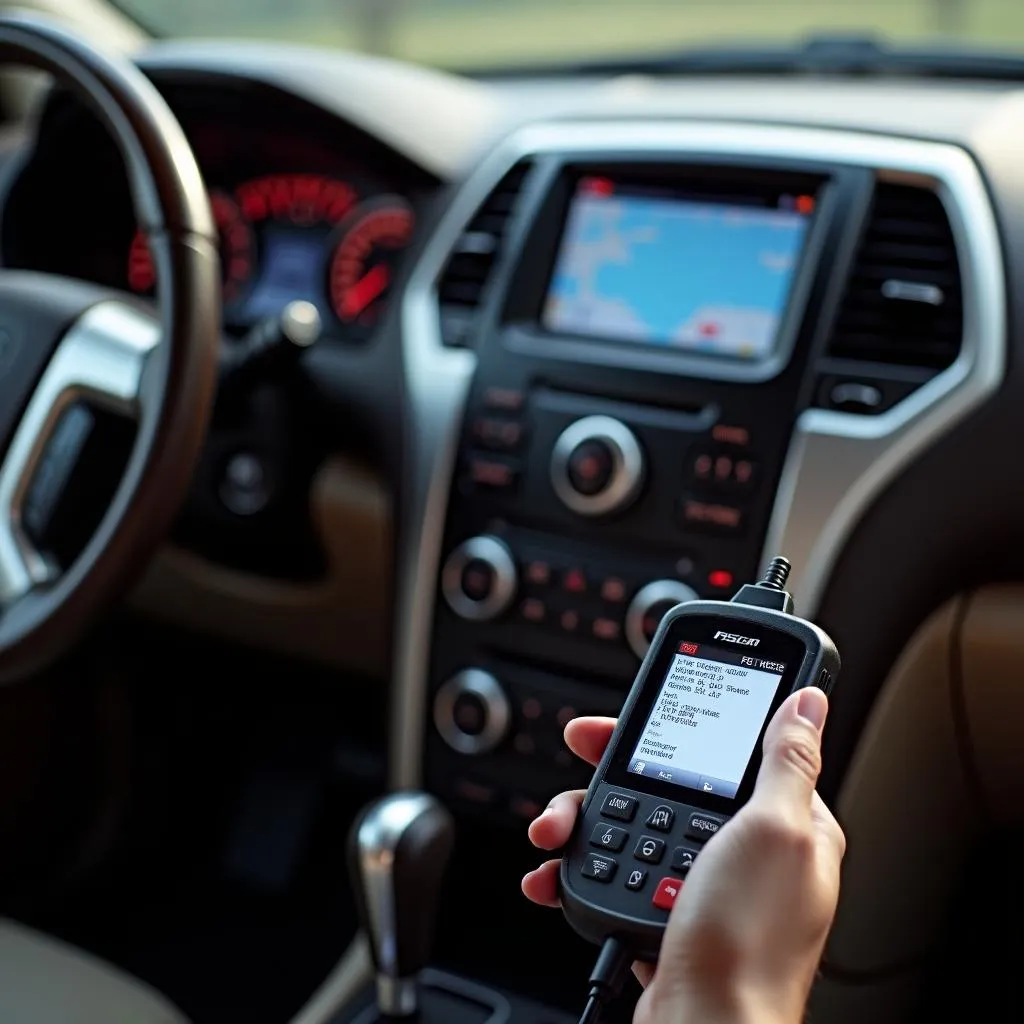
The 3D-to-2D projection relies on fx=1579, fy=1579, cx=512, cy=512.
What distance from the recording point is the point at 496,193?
143 centimetres

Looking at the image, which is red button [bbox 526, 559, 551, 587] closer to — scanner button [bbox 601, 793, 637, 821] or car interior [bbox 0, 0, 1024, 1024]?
car interior [bbox 0, 0, 1024, 1024]

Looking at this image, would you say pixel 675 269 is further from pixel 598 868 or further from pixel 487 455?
pixel 598 868

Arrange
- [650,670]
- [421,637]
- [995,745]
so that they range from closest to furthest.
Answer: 1. [650,670]
2. [995,745]
3. [421,637]

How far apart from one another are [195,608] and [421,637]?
46cm

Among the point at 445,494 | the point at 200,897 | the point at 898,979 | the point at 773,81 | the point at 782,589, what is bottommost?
the point at 200,897

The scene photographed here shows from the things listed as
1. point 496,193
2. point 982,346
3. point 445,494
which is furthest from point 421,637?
point 982,346

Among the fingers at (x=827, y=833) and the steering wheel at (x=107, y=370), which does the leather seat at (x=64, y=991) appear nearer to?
the steering wheel at (x=107, y=370)

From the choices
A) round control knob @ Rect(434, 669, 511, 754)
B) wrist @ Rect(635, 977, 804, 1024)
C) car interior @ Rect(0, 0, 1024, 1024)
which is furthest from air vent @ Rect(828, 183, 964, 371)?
wrist @ Rect(635, 977, 804, 1024)

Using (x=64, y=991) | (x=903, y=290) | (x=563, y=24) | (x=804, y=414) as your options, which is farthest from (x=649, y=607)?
(x=563, y=24)

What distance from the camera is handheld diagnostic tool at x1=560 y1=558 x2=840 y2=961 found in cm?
75

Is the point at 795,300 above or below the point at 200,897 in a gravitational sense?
above

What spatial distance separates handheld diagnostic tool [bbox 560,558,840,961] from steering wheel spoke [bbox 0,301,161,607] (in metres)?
0.48

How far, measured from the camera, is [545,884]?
793 millimetres

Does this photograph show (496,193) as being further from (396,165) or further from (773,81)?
(773,81)
